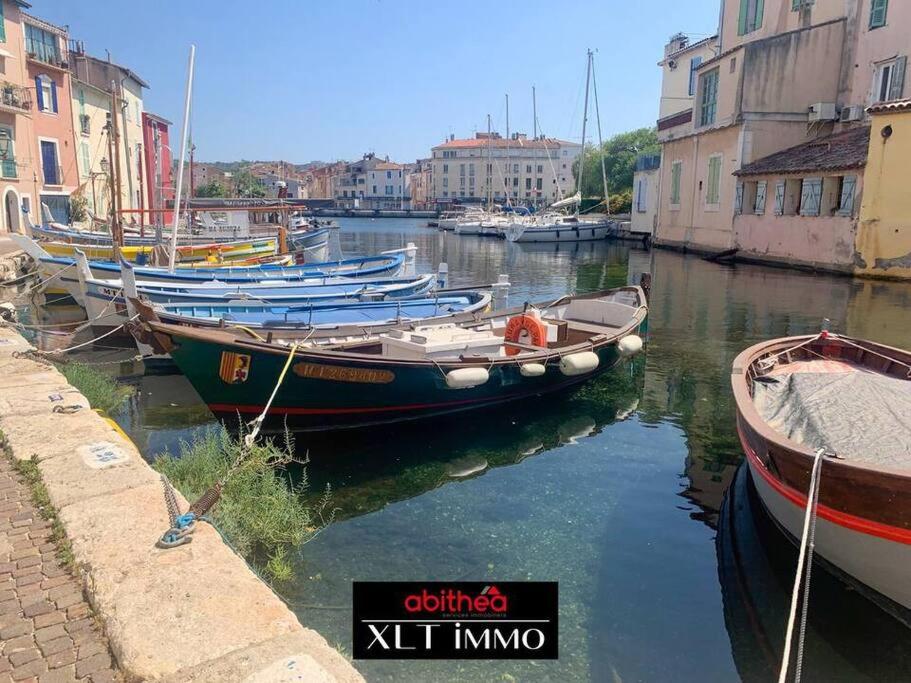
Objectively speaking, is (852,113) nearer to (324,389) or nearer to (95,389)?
(324,389)

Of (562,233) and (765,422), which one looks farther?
(562,233)

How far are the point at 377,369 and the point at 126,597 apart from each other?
5223 millimetres

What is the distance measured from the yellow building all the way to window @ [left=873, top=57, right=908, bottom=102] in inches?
156

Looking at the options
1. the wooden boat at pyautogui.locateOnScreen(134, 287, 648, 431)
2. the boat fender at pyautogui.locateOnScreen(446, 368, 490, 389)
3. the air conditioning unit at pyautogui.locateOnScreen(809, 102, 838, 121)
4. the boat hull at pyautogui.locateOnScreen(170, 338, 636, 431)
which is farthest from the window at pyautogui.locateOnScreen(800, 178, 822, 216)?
the boat fender at pyautogui.locateOnScreen(446, 368, 490, 389)

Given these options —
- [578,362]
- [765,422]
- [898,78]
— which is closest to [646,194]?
[898,78]

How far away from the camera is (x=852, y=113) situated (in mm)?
28375

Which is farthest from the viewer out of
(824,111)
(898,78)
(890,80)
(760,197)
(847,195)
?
(760,197)

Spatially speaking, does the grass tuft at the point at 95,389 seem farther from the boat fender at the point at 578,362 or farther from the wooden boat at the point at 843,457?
the wooden boat at the point at 843,457

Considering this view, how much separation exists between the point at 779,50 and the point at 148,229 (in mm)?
30522

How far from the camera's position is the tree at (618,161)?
7194 centimetres

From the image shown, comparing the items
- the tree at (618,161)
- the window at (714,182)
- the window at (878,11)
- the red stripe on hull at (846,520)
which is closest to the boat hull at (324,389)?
the red stripe on hull at (846,520)

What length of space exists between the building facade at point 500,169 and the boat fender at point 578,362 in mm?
96966

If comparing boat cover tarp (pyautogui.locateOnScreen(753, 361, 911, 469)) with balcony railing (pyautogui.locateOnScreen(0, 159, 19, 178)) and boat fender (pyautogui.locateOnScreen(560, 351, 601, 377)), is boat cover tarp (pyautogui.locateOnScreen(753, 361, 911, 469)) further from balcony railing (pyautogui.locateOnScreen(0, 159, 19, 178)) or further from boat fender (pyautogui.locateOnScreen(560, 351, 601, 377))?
balcony railing (pyautogui.locateOnScreen(0, 159, 19, 178))

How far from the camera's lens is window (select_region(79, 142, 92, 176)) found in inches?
1511
